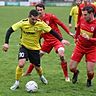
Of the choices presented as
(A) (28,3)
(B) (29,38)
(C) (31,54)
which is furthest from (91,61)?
(A) (28,3)

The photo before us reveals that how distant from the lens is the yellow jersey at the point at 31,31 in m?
9.07

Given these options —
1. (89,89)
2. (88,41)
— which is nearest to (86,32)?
(88,41)

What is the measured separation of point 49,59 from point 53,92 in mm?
4933

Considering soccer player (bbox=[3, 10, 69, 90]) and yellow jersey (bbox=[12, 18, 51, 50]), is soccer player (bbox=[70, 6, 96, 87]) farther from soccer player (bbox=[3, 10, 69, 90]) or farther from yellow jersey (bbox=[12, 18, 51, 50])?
yellow jersey (bbox=[12, 18, 51, 50])

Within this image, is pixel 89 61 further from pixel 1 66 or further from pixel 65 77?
pixel 1 66

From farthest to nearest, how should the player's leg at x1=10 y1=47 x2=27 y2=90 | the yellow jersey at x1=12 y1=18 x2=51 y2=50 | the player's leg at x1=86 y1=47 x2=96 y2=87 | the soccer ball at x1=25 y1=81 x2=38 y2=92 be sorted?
the player's leg at x1=86 y1=47 x2=96 y2=87, the yellow jersey at x1=12 y1=18 x2=51 y2=50, the player's leg at x1=10 y1=47 x2=27 y2=90, the soccer ball at x1=25 y1=81 x2=38 y2=92

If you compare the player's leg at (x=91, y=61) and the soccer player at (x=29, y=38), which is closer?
the soccer player at (x=29, y=38)

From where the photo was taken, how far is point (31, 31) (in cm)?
916

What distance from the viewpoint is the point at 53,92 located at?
8.85 meters

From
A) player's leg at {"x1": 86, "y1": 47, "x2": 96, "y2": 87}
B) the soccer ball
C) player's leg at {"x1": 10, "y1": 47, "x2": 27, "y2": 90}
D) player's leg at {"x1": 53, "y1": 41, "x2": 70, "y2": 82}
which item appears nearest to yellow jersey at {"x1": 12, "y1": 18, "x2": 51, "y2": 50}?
player's leg at {"x1": 10, "y1": 47, "x2": 27, "y2": 90}

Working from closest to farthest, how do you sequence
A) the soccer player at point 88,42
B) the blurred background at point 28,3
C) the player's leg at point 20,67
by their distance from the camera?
the player's leg at point 20,67
the soccer player at point 88,42
the blurred background at point 28,3

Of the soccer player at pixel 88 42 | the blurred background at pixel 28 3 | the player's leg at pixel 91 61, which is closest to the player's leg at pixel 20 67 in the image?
the soccer player at pixel 88 42

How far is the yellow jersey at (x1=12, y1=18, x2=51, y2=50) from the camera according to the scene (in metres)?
9.07

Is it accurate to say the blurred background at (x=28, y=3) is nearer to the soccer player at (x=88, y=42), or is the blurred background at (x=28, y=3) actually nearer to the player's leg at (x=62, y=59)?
the player's leg at (x=62, y=59)
